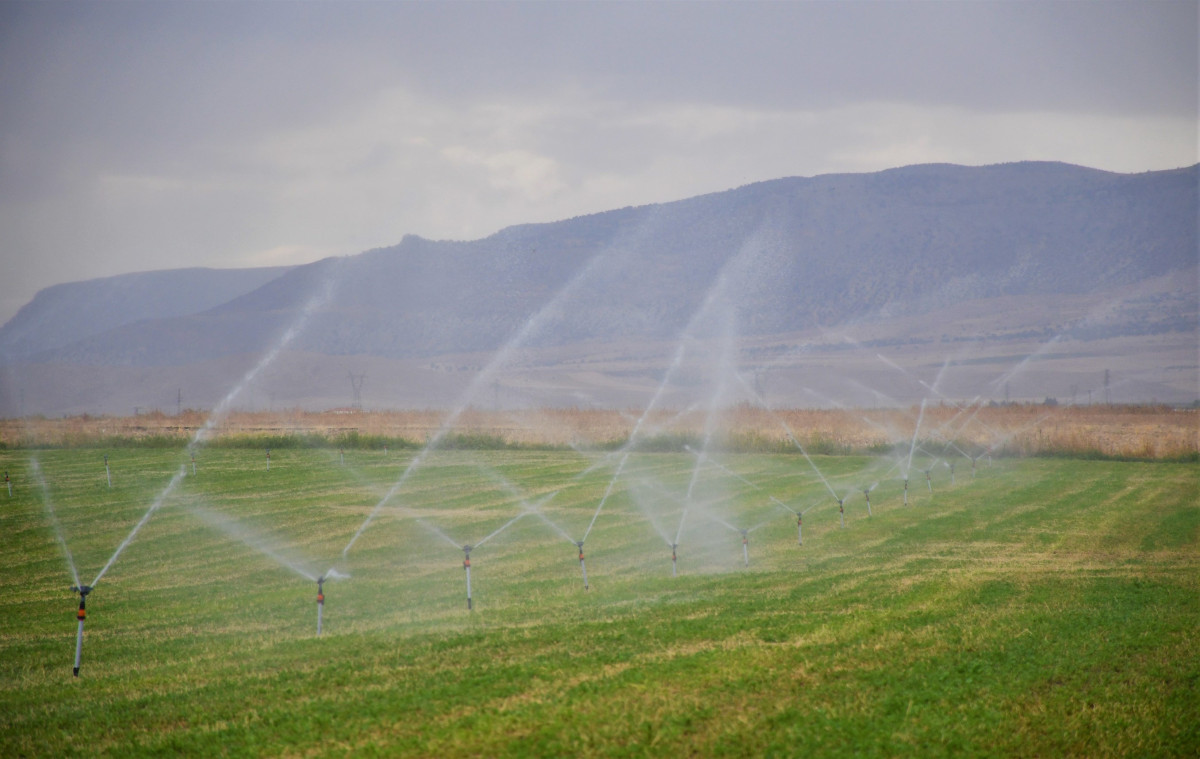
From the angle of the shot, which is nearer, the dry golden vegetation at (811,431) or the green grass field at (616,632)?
the green grass field at (616,632)

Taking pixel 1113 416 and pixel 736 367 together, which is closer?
pixel 1113 416

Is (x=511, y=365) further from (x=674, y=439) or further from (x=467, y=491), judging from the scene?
(x=467, y=491)

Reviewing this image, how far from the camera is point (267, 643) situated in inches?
555

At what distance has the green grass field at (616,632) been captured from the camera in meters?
10.0

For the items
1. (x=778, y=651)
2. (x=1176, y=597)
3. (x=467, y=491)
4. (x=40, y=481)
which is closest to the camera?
(x=778, y=651)

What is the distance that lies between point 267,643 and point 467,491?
2161cm

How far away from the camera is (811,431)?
53.8 meters

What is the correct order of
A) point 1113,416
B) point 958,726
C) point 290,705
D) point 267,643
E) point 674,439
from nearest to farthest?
1. point 958,726
2. point 290,705
3. point 267,643
4. point 674,439
5. point 1113,416

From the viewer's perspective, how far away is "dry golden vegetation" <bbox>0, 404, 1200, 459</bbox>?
4784 centimetres

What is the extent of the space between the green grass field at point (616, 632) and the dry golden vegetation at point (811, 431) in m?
18.2

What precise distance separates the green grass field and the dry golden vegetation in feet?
59.8

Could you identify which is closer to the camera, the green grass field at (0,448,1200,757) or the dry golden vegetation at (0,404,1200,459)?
the green grass field at (0,448,1200,757)

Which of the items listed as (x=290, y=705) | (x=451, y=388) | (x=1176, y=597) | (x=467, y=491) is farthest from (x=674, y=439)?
(x=451, y=388)

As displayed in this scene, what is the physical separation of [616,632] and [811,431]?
41.5 metres
